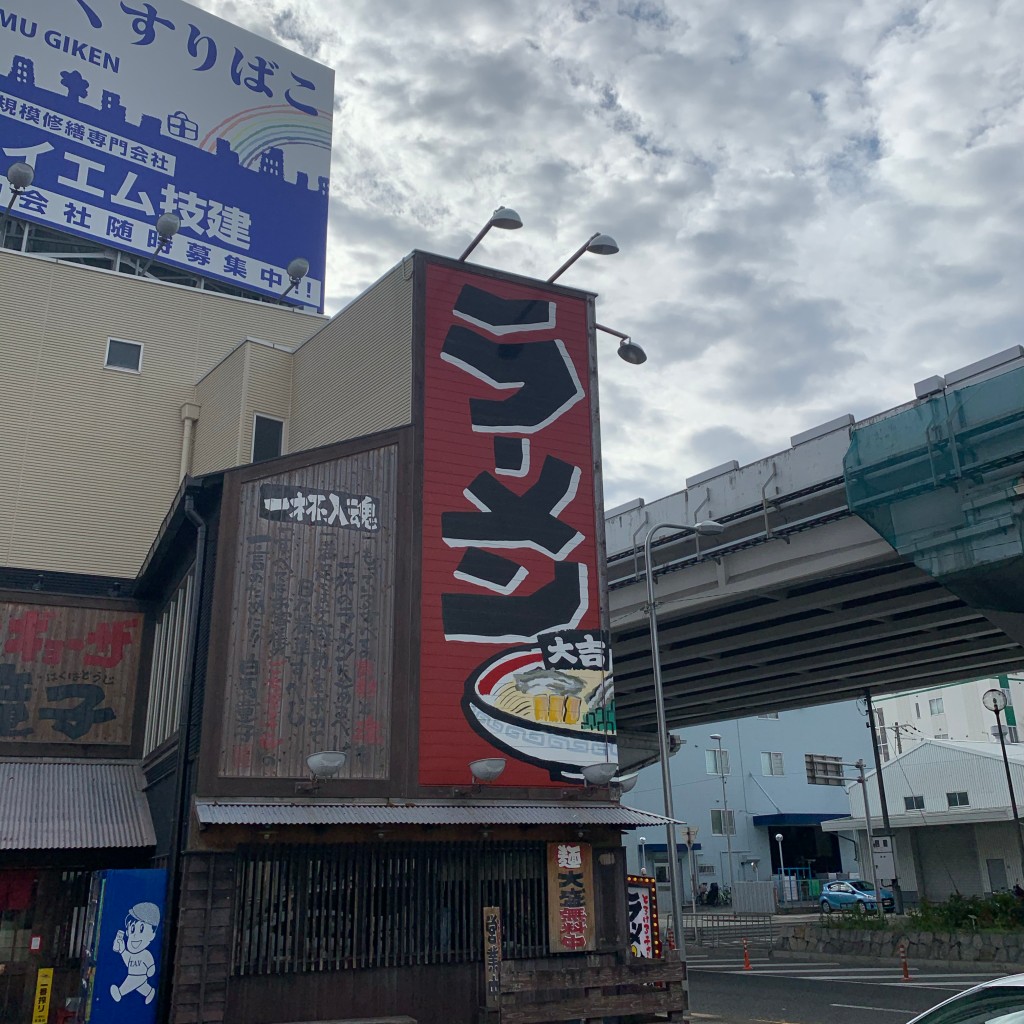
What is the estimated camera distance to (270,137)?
37750 millimetres

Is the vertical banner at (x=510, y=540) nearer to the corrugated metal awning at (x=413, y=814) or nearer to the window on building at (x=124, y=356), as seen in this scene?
the corrugated metal awning at (x=413, y=814)

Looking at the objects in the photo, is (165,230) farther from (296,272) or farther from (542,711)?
(542,711)

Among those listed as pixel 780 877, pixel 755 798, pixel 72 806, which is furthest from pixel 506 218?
pixel 755 798

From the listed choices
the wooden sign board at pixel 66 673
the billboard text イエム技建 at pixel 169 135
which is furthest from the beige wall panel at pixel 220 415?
the billboard text イエム技建 at pixel 169 135

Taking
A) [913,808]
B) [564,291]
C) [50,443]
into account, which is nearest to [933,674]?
[913,808]

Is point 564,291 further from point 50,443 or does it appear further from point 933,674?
point 933,674

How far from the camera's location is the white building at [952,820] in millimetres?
47906

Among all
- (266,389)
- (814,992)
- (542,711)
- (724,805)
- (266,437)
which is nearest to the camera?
(542,711)

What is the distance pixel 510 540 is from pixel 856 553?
39.0ft

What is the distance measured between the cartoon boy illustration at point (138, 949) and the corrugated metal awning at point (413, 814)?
2043 mm

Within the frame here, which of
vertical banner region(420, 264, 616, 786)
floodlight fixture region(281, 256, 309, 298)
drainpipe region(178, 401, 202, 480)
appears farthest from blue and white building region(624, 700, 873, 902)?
vertical banner region(420, 264, 616, 786)

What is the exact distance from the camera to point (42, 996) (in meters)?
17.3

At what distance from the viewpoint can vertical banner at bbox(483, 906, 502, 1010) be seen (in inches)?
586

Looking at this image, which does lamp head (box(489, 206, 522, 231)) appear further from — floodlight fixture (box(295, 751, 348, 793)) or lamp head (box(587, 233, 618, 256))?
floodlight fixture (box(295, 751, 348, 793))
